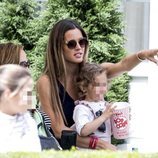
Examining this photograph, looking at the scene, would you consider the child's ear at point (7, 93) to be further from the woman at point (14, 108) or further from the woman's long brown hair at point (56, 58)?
the woman's long brown hair at point (56, 58)

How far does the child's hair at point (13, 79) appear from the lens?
2500 millimetres

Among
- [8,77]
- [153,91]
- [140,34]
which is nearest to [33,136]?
A: [8,77]

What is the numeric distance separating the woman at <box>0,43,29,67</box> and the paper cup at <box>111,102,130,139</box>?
0.62 m

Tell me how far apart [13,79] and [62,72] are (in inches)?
45.9

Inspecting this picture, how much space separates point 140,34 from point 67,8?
1362 millimetres

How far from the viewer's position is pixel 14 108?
8.20 feet

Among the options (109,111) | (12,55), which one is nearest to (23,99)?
(12,55)

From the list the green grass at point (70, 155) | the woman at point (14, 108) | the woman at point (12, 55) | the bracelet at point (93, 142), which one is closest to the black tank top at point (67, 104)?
the bracelet at point (93, 142)

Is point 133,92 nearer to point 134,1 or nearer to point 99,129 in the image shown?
point 134,1

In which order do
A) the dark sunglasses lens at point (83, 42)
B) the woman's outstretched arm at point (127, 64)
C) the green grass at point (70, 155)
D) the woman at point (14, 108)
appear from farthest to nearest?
the woman's outstretched arm at point (127, 64) → the dark sunglasses lens at point (83, 42) → the woman at point (14, 108) → the green grass at point (70, 155)

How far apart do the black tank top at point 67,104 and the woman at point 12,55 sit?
1.14 feet

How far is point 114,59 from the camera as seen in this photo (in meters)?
9.36

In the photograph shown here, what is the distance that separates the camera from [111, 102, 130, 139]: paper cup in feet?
11.5

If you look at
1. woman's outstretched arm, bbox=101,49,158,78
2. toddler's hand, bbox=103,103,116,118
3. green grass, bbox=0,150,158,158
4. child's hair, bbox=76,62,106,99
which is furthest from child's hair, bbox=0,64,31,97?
woman's outstretched arm, bbox=101,49,158,78
